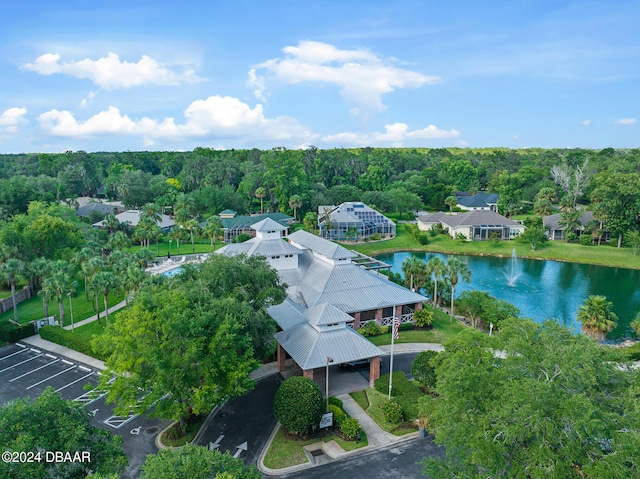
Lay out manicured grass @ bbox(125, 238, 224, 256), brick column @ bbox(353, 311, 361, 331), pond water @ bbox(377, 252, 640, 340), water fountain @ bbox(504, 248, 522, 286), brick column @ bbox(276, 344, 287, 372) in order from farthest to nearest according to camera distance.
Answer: manicured grass @ bbox(125, 238, 224, 256) → water fountain @ bbox(504, 248, 522, 286) → pond water @ bbox(377, 252, 640, 340) → brick column @ bbox(353, 311, 361, 331) → brick column @ bbox(276, 344, 287, 372)

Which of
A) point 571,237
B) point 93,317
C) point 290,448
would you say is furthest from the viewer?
point 571,237

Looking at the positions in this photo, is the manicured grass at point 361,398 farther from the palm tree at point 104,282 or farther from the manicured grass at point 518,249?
the manicured grass at point 518,249

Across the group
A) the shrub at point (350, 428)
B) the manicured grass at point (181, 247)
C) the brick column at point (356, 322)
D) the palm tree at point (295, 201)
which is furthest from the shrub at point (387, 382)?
the palm tree at point (295, 201)

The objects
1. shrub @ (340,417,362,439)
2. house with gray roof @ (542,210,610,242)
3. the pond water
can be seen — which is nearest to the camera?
shrub @ (340,417,362,439)

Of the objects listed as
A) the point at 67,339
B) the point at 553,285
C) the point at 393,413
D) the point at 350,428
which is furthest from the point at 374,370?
the point at 553,285

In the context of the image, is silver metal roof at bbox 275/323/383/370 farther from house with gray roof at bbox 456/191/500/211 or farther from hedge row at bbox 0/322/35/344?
house with gray roof at bbox 456/191/500/211

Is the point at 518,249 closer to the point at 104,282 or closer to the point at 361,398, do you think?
the point at 361,398

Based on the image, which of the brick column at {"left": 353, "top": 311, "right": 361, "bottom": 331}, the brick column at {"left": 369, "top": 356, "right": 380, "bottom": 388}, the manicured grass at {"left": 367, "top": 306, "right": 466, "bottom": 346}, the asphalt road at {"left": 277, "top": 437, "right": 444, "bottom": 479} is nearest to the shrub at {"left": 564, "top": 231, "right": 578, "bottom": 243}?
the manicured grass at {"left": 367, "top": 306, "right": 466, "bottom": 346}
